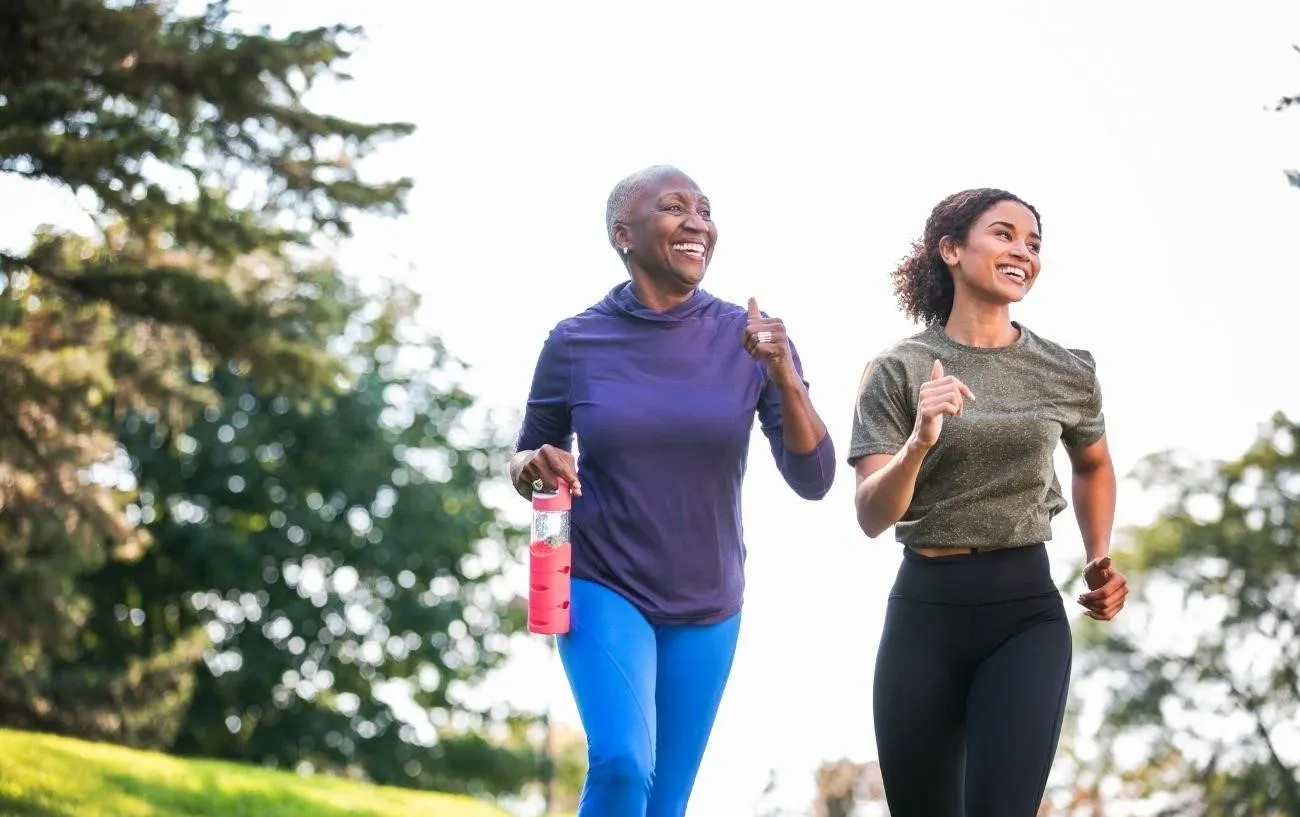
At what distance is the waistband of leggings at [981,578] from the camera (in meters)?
4.42

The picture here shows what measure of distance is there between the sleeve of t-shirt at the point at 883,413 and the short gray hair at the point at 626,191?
0.85m

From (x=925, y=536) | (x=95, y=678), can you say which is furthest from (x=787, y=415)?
(x=95, y=678)

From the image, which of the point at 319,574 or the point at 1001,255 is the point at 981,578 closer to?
the point at 1001,255

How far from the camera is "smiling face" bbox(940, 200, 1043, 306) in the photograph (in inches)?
183

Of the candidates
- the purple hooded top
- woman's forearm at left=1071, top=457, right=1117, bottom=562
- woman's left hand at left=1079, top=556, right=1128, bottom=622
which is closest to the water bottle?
the purple hooded top

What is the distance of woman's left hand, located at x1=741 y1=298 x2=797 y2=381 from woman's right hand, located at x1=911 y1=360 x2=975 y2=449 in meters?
0.53

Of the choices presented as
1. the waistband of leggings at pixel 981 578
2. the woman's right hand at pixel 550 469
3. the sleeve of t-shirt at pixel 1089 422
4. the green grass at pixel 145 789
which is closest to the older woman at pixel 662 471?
the woman's right hand at pixel 550 469

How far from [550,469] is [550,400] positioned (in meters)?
0.37

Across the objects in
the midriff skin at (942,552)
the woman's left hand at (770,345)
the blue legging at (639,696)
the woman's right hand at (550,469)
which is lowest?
the blue legging at (639,696)

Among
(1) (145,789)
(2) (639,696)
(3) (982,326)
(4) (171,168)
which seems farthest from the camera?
(1) (145,789)

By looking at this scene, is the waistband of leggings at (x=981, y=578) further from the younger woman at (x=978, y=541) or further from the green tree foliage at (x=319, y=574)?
the green tree foliage at (x=319, y=574)

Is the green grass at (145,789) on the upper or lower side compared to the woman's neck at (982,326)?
lower

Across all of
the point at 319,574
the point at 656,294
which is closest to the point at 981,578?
the point at 656,294

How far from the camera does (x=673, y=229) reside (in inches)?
188
